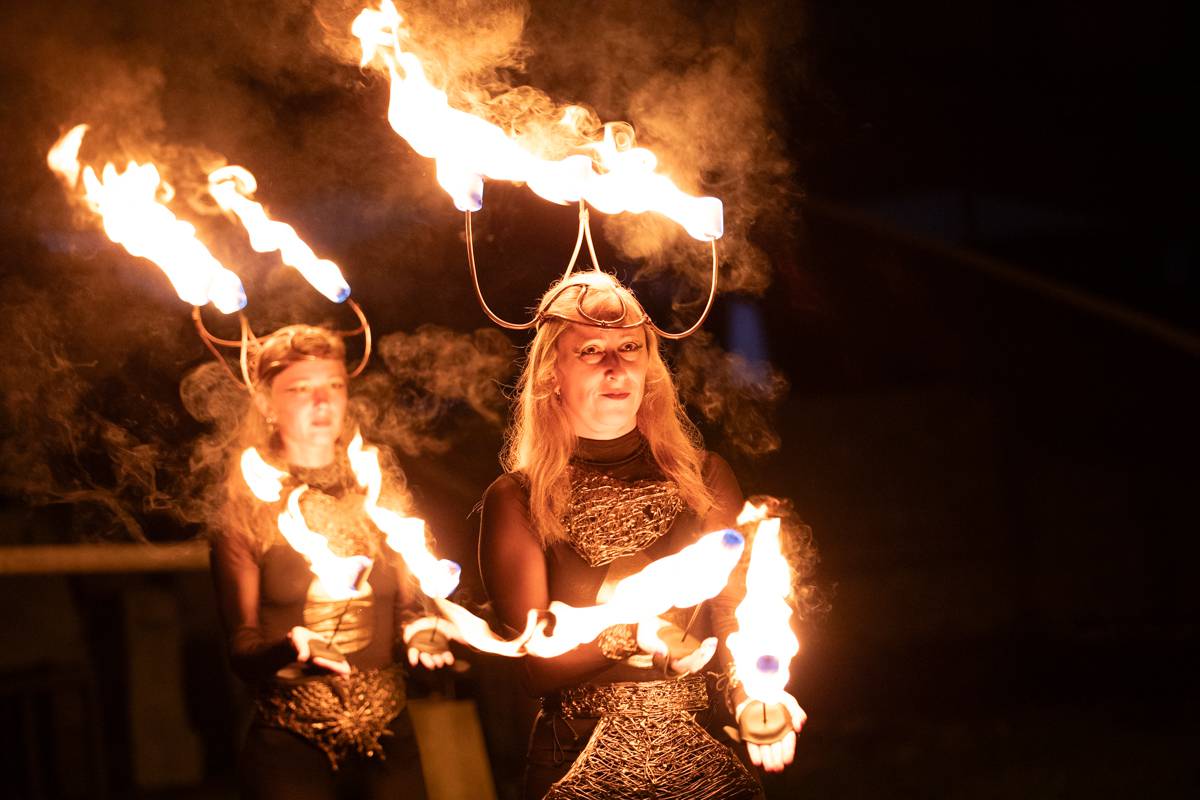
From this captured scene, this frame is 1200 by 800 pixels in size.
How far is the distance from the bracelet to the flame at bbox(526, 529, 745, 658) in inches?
3.5

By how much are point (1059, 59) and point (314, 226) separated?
3.93m

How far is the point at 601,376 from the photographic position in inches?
113

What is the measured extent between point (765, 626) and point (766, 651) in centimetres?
5

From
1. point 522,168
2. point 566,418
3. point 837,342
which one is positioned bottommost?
point 566,418

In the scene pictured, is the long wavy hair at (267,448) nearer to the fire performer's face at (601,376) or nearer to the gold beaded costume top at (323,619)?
the gold beaded costume top at (323,619)

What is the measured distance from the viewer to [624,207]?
300 centimetres

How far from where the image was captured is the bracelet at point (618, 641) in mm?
2654

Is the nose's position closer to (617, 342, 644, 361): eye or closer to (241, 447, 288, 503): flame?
(617, 342, 644, 361): eye

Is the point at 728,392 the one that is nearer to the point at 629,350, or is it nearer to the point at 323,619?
the point at 629,350

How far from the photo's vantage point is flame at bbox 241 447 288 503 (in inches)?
125

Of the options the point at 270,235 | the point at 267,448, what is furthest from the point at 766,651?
the point at 270,235

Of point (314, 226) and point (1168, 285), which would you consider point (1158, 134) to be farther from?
point (314, 226)

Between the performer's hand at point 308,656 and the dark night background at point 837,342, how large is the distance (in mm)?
867

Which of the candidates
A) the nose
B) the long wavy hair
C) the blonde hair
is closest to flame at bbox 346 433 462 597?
the blonde hair
